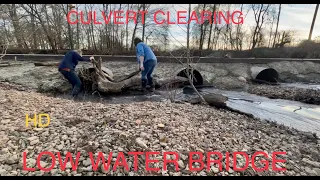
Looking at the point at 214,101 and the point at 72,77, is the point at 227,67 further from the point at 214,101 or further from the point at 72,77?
the point at 72,77

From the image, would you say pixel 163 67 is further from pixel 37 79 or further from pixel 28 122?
pixel 28 122

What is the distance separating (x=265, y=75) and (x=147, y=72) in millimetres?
7747

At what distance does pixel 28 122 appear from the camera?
349cm

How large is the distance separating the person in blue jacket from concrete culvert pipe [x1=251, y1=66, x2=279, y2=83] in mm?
6385

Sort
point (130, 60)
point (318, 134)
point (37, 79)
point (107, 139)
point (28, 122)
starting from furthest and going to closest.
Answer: point (130, 60) < point (37, 79) < point (318, 134) < point (28, 122) < point (107, 139)

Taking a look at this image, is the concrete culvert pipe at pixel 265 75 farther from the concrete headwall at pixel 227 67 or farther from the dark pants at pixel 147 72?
the dark pants at pixel 147 72

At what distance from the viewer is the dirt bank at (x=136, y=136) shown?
2578 millimetres

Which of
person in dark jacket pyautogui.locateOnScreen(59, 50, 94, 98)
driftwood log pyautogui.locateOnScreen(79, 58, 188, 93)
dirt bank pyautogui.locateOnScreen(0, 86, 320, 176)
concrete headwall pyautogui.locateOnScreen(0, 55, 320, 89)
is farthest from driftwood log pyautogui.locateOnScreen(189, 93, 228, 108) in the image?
concrete headwall pyautogui.locateOnScreen(0, 55, 320, 89)

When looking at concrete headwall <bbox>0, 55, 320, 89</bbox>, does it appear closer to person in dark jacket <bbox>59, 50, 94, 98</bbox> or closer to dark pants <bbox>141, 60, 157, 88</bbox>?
dark pants <bbox>141, 60, 157, 88</bbox>

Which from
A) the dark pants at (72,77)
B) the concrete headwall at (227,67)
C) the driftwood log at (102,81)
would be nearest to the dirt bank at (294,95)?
the concrete headwall at (227,67)

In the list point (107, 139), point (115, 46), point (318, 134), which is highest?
point (115, 46)

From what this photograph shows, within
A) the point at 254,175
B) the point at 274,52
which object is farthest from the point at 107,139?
the point at 274,52
